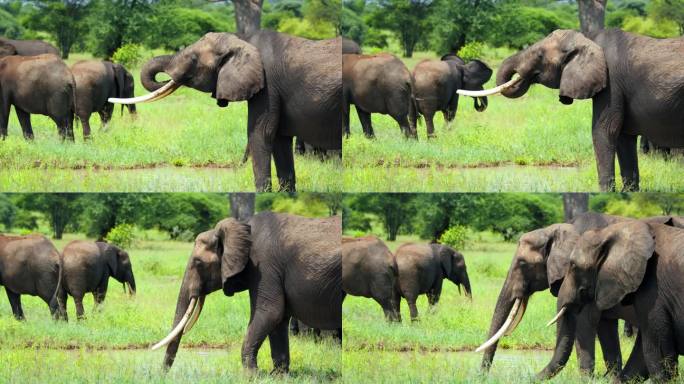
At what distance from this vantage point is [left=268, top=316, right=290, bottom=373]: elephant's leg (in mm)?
13344

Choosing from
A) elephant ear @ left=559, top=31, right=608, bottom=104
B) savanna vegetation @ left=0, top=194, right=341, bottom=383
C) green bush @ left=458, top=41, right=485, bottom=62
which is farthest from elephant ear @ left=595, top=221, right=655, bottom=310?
green bush @ left=458, top=41, right=485, bottom=62

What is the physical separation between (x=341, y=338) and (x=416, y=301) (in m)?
1.36

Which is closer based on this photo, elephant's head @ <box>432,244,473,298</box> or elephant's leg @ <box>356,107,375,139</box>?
elephant's leg @ <box>356,107,375,139</box>

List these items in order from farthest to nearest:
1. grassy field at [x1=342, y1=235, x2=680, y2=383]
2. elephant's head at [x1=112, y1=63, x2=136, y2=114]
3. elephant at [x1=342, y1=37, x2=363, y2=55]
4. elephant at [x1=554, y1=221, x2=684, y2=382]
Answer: elephant's head at [x1=112, y1=63, x2=136, y2=114] < elephant at [x1=342, y1=37, x2=363, y2=55] < grassy field at [x1=342, y1=235, x2=680, y2=383] < elephant at [x1=554, y1=221, x2=684, y2=382]

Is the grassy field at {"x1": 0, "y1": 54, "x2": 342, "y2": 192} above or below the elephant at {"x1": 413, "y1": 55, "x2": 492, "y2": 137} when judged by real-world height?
below

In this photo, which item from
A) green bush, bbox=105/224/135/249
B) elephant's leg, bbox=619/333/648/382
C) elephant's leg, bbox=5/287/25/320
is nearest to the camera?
elephant's leg, bbox=619/333/648/382

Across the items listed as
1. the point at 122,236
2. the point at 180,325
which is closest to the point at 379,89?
the point at 180,325

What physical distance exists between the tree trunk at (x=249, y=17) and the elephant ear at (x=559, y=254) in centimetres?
308

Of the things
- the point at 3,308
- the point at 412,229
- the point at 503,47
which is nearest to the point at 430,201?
the point at 412,229

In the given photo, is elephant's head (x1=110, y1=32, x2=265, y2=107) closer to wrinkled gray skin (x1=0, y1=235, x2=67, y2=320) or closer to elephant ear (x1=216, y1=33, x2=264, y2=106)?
elephant ear (x1=216, y1=33, x2=264, y2=106)

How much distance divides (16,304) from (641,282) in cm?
622

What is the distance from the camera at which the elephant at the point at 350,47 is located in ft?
47.3

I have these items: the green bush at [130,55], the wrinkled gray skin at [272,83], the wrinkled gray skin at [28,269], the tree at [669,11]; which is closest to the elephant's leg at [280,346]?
the wrinkled gray skin at [272,83]

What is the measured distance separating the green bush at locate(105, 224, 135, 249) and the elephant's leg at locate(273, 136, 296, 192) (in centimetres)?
283
